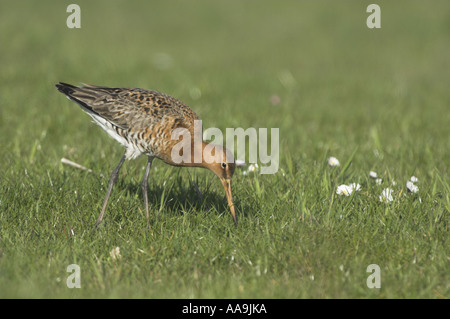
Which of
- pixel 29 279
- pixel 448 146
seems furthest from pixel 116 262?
pixel 448 146

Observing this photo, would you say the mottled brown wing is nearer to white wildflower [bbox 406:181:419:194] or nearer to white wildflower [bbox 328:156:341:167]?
white wildflower [bbox 328:156:341:167]

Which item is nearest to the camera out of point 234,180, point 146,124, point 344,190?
point 146,124

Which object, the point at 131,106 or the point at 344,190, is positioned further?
the point at 344,190

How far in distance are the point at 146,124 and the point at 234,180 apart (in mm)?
1240

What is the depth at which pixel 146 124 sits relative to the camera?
5.05 metres

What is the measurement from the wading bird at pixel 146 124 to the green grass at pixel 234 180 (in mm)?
375

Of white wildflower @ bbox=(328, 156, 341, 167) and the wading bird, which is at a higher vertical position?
the wading bird

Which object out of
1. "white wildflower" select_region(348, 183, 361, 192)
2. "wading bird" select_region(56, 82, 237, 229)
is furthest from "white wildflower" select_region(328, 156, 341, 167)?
"wading bird" select_region(56, 82, 237, 229)

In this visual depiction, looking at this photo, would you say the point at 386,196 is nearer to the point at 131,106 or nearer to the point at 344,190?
the point at 344,190

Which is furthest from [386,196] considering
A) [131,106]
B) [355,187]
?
[131,106]

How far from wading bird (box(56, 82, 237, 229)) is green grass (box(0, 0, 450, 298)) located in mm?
375

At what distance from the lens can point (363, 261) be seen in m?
4.25

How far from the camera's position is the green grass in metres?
4.11

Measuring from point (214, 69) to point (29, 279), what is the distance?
27.8ft
